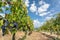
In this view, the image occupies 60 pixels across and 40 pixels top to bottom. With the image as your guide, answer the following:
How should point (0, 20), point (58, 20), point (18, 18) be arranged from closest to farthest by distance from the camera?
1. point (0, 20)
2. point (18, 18)
3. point (58, 20)

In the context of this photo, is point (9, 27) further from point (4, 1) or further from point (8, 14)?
point (4, 1)

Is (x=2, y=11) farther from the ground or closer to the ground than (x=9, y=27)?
farther from the ground

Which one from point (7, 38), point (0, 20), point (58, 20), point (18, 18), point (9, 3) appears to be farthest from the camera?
point (58, 20)

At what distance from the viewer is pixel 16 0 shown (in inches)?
512

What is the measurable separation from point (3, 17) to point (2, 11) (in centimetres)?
59

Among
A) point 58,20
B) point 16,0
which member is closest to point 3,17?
point 16,0

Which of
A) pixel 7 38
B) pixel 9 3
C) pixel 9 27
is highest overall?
pixel 9 3

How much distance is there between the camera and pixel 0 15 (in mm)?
11953

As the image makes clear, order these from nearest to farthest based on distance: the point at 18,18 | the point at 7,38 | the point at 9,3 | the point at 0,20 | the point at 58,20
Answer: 1. the point at 0,20
2. the point at 9,3
3. the point at 18,18
4. the point at 7,38
5. the point at 58,20

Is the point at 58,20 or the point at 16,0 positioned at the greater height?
the point at 16,0

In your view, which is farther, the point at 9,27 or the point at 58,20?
the point at 58,20

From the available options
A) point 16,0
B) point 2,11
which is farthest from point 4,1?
point 16,0

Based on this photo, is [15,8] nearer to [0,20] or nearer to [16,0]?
[16,0]

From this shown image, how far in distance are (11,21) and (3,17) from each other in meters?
0.84
